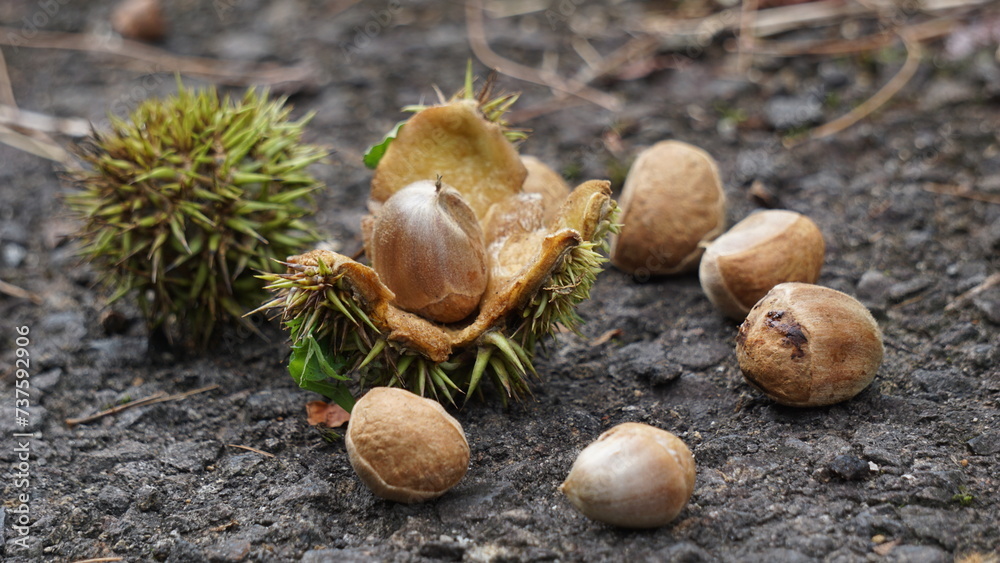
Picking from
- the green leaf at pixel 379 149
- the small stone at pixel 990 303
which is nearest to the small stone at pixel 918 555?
the small stone at pixel 990 303

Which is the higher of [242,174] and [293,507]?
[242,174]

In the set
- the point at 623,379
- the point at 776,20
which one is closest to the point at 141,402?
the point at 623,379

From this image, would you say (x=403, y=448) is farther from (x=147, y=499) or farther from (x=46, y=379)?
(x=46, y=379)

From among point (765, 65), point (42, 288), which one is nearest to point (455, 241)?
point (42, 288)

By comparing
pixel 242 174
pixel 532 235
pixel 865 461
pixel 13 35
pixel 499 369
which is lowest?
pixel 865 461

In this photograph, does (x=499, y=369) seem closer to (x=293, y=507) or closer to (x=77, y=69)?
(x=293, y=507)

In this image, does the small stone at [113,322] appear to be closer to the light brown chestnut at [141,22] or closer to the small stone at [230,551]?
the small stone at [230,551]

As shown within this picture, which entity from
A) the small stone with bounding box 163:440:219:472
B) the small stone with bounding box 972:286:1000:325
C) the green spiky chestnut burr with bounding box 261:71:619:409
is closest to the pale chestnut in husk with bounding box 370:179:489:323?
the green spiky chestnut burr with bounding box 261:71:619:409

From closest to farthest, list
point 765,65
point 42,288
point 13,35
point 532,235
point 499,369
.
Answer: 1. point 499,369
2. point 532,235
3. point 42,288
4. point 765,65
5. point 13,35
